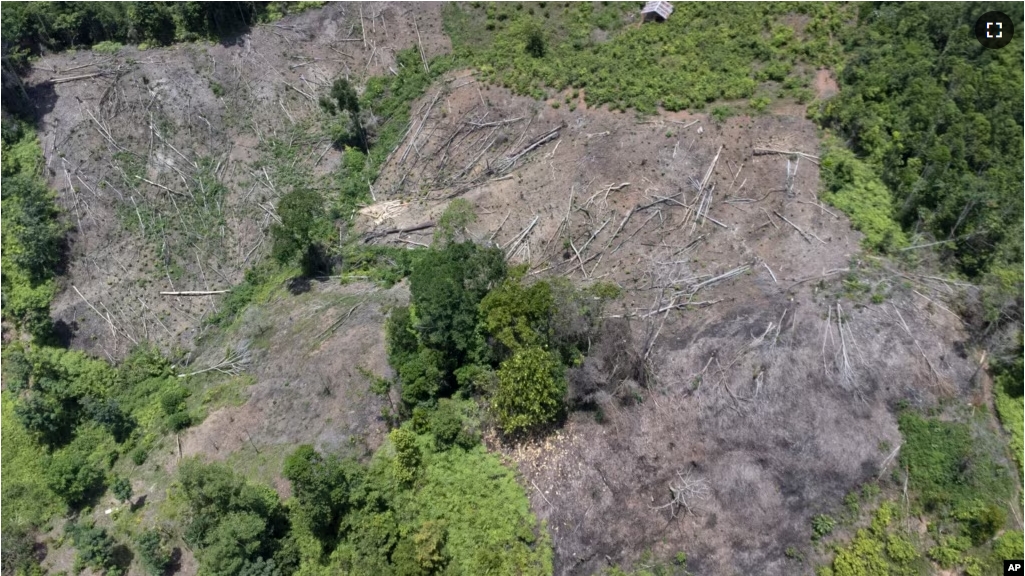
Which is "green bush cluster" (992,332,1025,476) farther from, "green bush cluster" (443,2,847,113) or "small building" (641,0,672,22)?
"small building" (641,0,672,22)

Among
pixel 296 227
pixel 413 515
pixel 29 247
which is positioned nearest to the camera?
pixel 413 515

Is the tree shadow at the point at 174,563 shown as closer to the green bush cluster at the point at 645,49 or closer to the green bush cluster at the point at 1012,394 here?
the green bush cluster at the point at 645,49

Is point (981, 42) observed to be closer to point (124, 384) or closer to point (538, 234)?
point (538, 234)

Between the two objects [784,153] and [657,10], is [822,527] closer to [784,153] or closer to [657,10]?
[784,153]

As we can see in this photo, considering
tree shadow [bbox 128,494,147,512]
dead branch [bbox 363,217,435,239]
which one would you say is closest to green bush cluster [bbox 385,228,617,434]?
dead branch [bbox 363,217,435,239]

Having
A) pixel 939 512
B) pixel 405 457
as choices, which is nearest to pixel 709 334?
pixel 939 512

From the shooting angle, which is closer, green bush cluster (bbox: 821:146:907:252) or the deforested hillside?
the deforested hillside

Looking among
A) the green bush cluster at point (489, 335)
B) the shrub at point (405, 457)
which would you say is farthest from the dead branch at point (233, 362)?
the shrub at point (405, 457)
